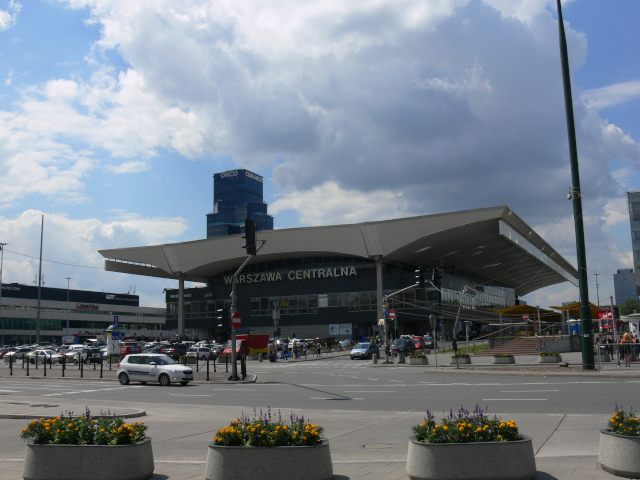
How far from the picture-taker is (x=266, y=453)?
729 cm

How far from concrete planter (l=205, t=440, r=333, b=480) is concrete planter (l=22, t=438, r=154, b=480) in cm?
116

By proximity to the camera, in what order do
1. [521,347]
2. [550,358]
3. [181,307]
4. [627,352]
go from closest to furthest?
[627,352]
[550,358]
[521,347]
[181,307]

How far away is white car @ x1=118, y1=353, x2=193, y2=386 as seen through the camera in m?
29.1

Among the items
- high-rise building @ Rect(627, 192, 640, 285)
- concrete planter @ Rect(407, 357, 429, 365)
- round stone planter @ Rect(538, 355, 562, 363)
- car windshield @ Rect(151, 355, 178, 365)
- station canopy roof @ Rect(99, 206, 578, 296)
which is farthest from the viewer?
high-rise building @ Rect(627, 192, 640, 285)

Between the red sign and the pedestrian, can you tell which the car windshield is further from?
the pedestrian

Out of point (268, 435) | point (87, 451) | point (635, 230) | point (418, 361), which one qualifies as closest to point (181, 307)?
point (418, 361)

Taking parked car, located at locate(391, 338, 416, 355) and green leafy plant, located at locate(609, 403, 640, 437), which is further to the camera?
Result: parked car, located at locate(391, 338, 416, 355)

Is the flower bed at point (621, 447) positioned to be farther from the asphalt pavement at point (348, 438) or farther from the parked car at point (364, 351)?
the parked car at point (364, 351)

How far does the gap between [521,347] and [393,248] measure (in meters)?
34.0

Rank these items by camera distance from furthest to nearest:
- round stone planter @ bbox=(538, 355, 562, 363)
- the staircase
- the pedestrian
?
the staircase, round stone planter @ bbox=(538, 355, 562, 363), the pedestrian

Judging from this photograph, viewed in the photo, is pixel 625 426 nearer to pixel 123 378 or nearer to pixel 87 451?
pixel 87 451

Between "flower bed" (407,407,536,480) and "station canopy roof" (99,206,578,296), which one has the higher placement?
"station canopy roof" (99,206,578,296)

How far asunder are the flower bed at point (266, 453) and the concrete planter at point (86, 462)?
1.07 metres

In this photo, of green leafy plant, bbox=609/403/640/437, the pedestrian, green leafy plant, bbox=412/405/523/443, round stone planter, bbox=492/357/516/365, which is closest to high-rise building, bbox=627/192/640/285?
round stone planter, bbox=492/357/516/365
